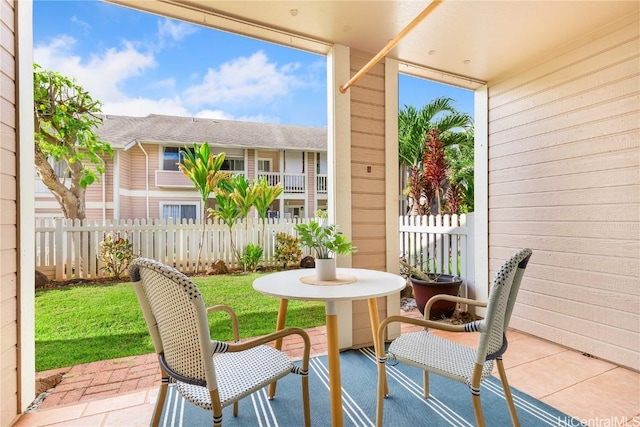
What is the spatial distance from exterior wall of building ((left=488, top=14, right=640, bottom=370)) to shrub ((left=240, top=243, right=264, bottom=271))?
13.4ft

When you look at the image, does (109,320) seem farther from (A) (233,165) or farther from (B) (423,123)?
(A) (233,165)

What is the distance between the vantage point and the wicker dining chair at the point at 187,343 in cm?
100

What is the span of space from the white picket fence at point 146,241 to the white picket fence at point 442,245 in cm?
302

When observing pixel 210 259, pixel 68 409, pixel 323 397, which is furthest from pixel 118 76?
pixel 323 397

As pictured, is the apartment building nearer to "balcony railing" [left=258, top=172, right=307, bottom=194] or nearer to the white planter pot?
"balcony railing" [left=258, top=172, right=307, bottom=194]

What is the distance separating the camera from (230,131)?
10672mm

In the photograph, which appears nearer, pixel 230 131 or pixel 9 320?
pixel 9 320

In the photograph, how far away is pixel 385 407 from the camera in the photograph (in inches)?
66.8

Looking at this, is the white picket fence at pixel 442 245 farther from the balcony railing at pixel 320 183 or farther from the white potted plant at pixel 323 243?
the balcony railing at pixel 320 183

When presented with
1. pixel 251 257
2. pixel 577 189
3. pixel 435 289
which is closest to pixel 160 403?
pixel 435 289

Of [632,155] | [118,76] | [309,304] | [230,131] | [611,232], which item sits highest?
[118,76]

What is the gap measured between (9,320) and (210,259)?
4.27m

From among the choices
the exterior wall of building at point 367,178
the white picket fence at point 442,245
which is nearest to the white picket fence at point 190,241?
the white picket fence at point 442,245

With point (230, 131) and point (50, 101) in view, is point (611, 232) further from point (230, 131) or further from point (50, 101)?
point (230, 131)
